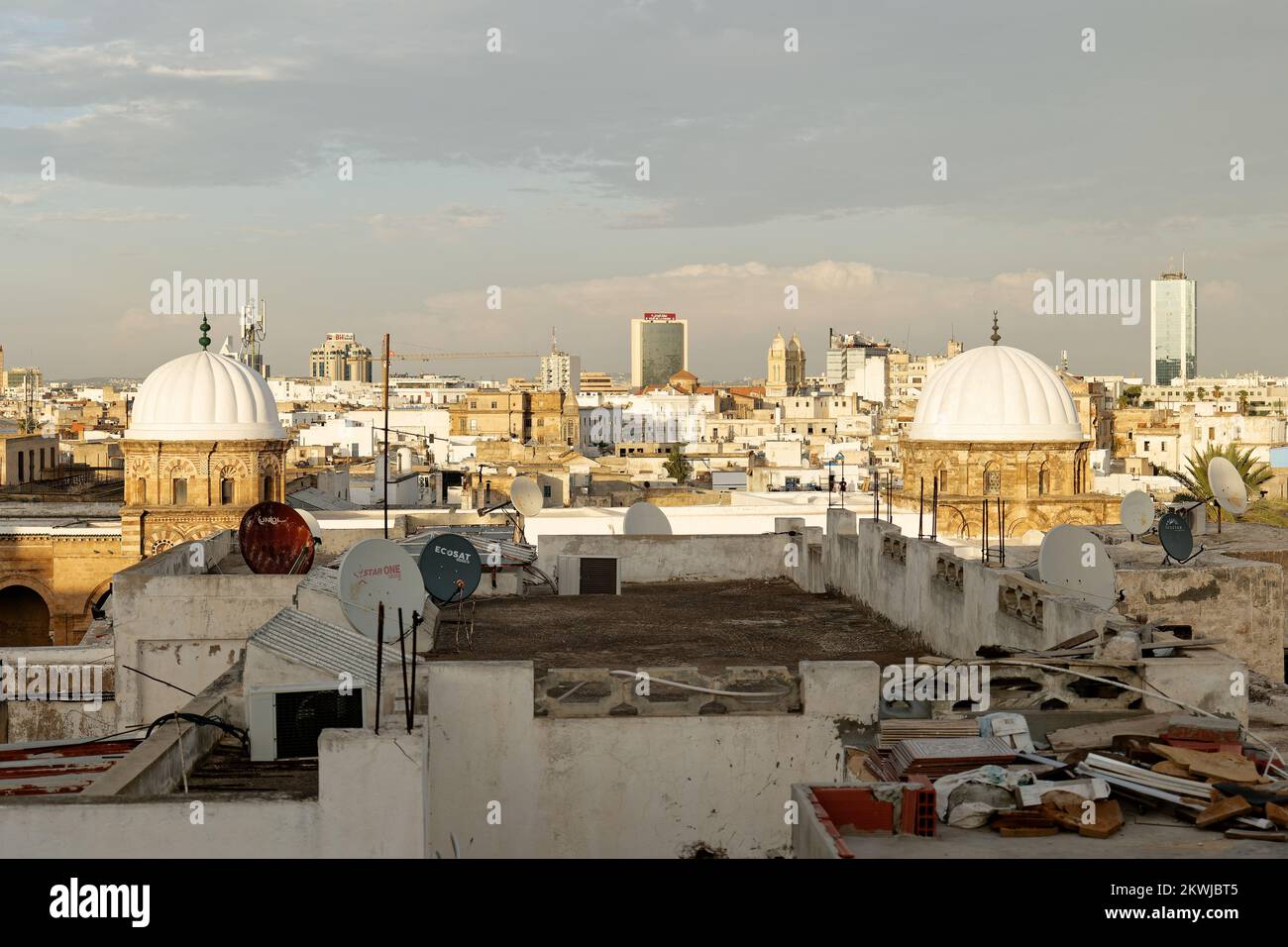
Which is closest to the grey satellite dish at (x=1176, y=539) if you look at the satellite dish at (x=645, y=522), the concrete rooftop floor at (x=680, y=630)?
the concrete rooftop floor at (x=680, y=630)

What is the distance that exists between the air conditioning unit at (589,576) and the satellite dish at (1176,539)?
6.45 meters

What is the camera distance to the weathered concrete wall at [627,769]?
993cm

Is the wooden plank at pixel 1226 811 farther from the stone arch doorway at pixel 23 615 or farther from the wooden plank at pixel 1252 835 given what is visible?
the stone arch doorway at pixel 23 615

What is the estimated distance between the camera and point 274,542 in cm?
1909

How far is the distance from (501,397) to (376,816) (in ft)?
322

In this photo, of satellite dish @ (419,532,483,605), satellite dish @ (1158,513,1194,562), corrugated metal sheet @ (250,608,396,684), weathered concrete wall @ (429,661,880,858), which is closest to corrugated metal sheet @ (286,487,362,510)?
satellite dish @ (1158,513,1194,562)

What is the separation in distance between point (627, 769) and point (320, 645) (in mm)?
3760

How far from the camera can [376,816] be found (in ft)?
26.5

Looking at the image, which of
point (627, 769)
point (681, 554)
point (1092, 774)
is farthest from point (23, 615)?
point (1092, 774)

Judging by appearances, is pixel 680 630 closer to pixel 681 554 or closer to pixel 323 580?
pixel 323 580
